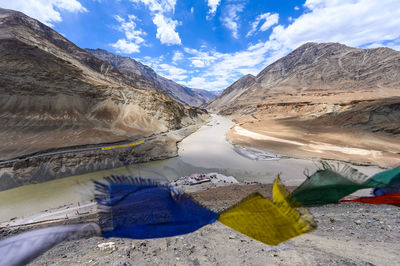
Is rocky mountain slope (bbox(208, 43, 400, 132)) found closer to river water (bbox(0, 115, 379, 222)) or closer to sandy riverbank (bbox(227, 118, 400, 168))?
sandy riverbank (bbox(227, 118, 400, 168))

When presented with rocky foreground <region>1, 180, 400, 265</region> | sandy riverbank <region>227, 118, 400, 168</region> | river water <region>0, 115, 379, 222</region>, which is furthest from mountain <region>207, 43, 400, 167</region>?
rocky foreground <region>1, 180, 400, 265</region>

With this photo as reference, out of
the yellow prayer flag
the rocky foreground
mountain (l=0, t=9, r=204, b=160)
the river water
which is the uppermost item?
mountain (l=0, t=9, r=204, b=160)

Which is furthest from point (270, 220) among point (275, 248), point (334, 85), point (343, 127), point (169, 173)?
point (334, 85)

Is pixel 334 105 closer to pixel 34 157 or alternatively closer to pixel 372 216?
pixel 372 216

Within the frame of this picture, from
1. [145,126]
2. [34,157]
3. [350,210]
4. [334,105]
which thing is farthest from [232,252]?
[334,105]

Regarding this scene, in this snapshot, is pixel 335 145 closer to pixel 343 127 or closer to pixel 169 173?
pixel 343 127

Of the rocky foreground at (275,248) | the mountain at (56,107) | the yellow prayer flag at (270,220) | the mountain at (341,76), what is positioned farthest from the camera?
the mountain at (341,76)

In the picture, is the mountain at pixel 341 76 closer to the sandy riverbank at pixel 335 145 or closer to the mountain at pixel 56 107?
the sandy riverbank at pixel 335 145

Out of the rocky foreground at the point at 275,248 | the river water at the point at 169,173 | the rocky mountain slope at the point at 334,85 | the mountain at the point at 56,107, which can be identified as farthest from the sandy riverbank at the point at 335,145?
the mountain at the point at 56,107

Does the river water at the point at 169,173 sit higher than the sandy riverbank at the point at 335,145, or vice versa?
the sandy riverbank at the point at 335,145
